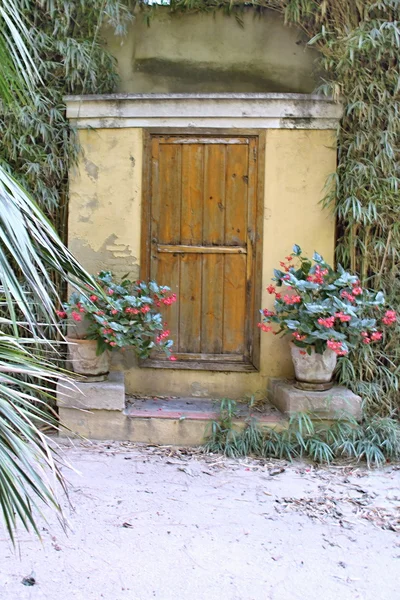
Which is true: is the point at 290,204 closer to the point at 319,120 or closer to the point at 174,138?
the point at 319,120

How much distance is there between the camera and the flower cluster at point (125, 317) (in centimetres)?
399

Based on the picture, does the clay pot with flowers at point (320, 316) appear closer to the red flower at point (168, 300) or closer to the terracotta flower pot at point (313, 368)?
the terracotta flower pot at point (313, 368)

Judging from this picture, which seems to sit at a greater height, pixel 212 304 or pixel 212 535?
pixel 212 304

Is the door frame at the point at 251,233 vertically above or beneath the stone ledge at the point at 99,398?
above

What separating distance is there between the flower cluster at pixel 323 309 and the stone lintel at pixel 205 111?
100cm

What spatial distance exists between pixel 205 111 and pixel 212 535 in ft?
9.55

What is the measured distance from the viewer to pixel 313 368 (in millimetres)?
4059

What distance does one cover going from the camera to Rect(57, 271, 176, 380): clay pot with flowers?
4.01m

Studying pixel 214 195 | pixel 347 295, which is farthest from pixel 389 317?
pixel 214 195

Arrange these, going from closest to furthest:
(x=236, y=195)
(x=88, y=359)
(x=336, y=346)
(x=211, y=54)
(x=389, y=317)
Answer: (x=336, y=346) < (x=389, y=317) < (x=88, y=359) < (x=236, y=195) < (x=211, y=54)

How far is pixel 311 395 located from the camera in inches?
159

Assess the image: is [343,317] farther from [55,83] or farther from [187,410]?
[55,83]

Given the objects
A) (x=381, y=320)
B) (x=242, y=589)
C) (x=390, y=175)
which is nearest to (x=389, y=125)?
(x=390, y=175)

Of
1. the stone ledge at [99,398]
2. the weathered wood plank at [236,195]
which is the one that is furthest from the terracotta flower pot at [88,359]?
the weathered wood plank at [236,195]
